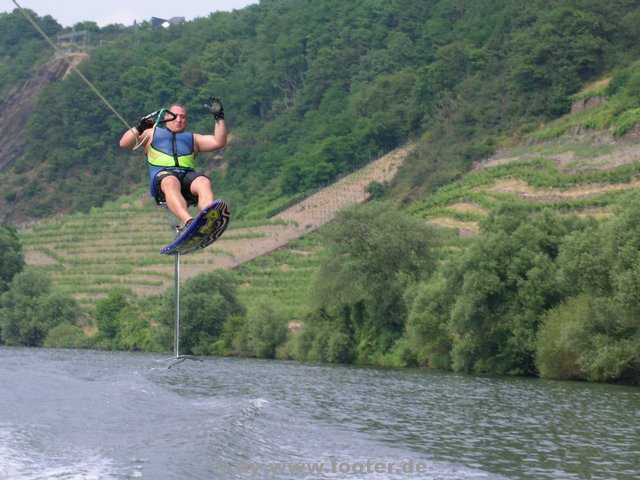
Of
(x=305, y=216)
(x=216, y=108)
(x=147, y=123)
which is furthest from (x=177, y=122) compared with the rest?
(x=305, y=216)

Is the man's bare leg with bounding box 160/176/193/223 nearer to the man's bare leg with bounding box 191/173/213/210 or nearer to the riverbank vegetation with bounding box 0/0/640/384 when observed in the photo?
the man's bare leg with bounding box 191/173/213/210

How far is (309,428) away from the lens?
26.8 meters

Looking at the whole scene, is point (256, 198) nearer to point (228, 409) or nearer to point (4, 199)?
point (4, 199)

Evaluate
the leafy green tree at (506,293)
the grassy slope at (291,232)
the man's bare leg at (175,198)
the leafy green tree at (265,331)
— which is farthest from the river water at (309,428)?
the grassy slope at (291,232)

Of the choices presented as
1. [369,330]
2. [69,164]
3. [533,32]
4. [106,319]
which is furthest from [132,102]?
[369,330]

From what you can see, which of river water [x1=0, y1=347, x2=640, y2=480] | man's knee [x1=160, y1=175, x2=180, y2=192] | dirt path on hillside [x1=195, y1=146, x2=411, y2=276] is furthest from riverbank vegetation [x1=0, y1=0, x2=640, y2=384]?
man's knee [x1=160, y1=175, x2=180, y2=192]

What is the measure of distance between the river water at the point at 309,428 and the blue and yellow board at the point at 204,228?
447 cm

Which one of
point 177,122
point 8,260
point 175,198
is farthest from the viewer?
point 8,260

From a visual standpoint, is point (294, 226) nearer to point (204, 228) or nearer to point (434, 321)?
point (434, 321)

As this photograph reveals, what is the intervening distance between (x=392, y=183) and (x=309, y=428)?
72.3m

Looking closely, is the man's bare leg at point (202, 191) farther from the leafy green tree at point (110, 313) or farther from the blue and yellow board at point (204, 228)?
the leafy green tree at point (110, 313)

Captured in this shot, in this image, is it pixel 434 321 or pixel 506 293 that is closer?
pixel 506 293

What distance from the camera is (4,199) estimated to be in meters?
134

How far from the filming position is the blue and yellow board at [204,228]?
17109mm
